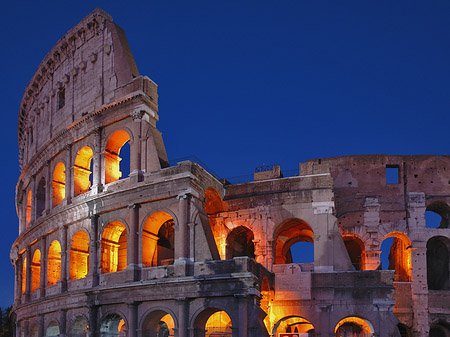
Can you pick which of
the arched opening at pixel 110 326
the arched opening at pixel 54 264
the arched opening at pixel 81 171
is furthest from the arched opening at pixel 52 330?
the arched opening at pixel 81 171

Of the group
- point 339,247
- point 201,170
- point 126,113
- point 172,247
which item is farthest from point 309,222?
point 126,113

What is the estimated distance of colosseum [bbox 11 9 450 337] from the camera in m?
21.0

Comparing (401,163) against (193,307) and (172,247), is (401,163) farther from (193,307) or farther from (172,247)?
(193,307)

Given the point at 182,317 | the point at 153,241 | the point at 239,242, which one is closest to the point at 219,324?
the point at 182,317

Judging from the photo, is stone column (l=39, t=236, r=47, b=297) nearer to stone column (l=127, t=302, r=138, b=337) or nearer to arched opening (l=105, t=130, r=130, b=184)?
arched opening (l=105, t=130, r=130, b=184)

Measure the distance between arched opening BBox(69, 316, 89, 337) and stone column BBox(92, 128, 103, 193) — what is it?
5.37 metres

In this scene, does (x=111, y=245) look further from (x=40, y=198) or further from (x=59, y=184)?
(x=40, y=198)

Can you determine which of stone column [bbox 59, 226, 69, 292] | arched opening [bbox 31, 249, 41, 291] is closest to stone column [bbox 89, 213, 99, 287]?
stone column [bbox 59, 226, 69, 292]

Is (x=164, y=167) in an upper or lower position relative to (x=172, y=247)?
upper

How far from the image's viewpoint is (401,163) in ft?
91.4

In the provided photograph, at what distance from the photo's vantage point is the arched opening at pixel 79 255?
2492 centimetres

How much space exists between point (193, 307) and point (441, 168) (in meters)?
14.7

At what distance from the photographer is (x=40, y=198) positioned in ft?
98.0

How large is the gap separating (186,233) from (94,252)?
15.5ft
